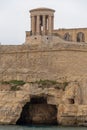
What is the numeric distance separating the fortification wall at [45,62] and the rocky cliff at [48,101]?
68cm

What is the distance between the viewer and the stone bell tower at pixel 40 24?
154 feet

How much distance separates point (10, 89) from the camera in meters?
43.3

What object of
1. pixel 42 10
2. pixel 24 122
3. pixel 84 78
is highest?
pixel 42 10

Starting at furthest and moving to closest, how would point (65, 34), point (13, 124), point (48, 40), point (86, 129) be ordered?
point (65, 34), point (48, 40), point (13, 124), point (86, 129)

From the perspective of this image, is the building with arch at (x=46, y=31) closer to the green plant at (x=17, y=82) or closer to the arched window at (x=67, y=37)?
the arched window at (x=67, y=37)

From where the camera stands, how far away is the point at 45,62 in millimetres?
44281

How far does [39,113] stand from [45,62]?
3.21 meters

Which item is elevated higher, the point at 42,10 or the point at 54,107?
the point at 42,10

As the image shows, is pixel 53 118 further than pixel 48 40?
No

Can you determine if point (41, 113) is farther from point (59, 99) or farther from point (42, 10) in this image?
point (42, 10)

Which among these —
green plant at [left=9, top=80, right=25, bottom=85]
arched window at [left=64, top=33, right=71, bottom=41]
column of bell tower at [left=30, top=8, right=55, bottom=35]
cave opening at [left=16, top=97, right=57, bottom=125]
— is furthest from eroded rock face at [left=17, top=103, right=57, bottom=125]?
arched window at [left=64, top=33, right=71, bottom=41]

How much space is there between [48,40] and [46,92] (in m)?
5.17

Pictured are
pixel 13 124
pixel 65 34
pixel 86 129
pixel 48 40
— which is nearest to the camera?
pixel 86 129

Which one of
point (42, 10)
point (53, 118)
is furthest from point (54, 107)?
point (42, 10)
